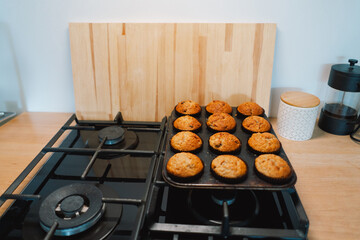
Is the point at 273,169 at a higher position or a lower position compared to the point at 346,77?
lower

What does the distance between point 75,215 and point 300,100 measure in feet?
2.52

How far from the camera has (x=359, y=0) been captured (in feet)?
3.06

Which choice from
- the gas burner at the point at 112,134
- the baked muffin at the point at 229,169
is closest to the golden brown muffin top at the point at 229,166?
the baked muffin at the point at 229,169

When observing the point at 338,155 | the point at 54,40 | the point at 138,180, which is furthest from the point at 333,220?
the point at 54,40

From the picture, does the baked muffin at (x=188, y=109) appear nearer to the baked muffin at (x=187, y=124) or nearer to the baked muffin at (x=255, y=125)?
the baked muffin at (x=187, y=124)

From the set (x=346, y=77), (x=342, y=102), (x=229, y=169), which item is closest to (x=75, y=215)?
(x=229, y=169)

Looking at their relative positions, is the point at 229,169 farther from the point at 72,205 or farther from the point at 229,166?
the point at 72,205

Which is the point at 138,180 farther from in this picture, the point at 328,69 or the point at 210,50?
the point at 328,69

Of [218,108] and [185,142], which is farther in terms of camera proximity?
[218,108]

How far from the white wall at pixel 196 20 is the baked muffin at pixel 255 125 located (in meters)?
0.27

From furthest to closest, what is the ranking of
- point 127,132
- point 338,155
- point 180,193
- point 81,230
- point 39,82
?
1. point 39,82
2. point 127,132
3. point 338,155
4. point 180,193
5. point 81,230

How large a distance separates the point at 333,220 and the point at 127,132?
0.69 metres

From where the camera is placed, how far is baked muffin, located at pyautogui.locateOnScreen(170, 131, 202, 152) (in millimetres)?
762

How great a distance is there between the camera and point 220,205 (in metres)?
0.72
